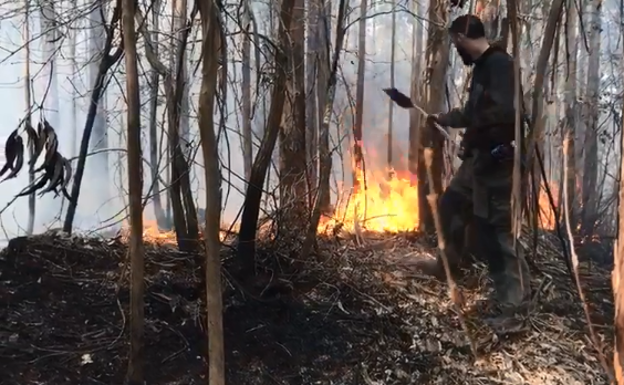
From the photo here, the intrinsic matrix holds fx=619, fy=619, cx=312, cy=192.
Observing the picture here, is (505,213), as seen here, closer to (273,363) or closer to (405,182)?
(273,363)

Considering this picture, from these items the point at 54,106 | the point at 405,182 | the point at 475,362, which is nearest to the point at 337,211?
the point at 475,362

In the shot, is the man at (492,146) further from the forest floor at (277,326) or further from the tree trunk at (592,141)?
the tree trunk at (592,141)

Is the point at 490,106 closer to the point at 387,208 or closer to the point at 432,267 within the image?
the point at 432,267

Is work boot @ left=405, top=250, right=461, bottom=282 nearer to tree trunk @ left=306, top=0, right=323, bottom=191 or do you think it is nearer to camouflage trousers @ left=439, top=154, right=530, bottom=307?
camouflage trousers @ left=439, top=154, right=530, bottom=307

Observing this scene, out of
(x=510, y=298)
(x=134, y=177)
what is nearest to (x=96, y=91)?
(x=134, y=177)

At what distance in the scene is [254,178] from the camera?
10.5 feet

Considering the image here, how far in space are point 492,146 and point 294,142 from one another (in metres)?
1.33

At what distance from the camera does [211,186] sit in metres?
1.95

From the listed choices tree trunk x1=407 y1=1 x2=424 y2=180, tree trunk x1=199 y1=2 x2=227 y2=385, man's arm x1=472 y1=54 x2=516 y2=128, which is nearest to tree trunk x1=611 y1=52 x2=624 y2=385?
tree trunk x1=199 y1=2 x2=227 y2=385

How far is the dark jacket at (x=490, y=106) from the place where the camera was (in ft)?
10.7

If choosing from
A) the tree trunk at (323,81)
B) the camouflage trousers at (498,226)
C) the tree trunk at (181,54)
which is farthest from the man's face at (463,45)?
the tree trunk at (181,54)

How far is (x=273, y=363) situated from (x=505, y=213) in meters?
1.54

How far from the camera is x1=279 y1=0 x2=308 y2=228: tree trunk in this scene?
3.59 metres

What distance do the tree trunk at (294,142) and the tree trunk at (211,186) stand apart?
134 cm
